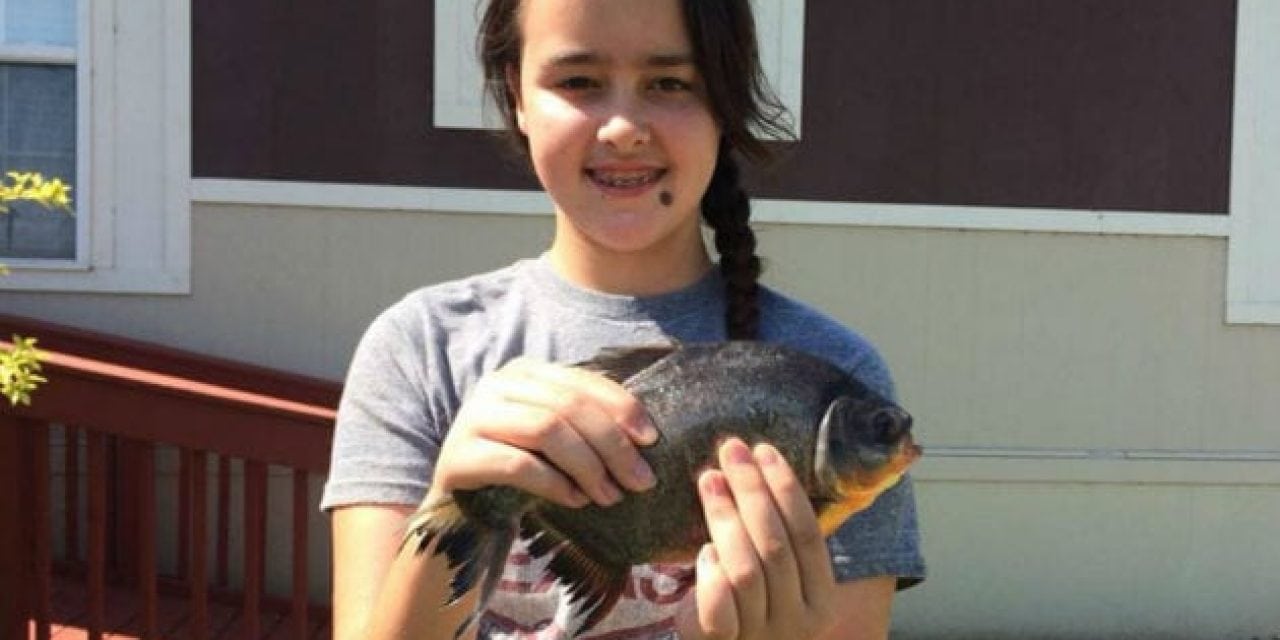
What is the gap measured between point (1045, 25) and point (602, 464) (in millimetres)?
4958

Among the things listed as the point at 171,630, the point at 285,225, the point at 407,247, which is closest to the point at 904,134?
the point at 407,247

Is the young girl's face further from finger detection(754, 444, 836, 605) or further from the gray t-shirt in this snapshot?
finger detection(754, 444, 836, 605)

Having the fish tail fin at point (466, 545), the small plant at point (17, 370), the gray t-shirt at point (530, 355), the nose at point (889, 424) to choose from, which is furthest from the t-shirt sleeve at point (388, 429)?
the small plant at point (17, 370)

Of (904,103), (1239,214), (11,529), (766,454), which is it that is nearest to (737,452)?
(766,454)

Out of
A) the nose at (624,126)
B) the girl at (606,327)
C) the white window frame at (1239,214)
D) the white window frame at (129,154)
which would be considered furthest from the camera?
the white window frame at (1239,214)

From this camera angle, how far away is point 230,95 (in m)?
5.32

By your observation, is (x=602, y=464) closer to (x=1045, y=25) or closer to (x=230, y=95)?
(x=230, y=95)

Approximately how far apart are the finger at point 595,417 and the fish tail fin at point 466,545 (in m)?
0.14

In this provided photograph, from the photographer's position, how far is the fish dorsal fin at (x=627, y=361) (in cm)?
139

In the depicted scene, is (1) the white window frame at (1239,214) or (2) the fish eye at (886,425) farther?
(1) the white window frame at (1239,214)

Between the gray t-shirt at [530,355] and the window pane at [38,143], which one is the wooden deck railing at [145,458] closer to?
the window pane at [38,143]

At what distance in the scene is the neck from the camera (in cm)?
188

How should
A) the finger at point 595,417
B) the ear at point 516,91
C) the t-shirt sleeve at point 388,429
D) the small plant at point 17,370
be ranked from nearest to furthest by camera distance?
the finger at point 595,417, the t-shirt sleeve at point 388,429, the ear at point 516,91, the small plant at point 17,370

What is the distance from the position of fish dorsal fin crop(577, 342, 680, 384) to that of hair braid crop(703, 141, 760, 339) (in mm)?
407
